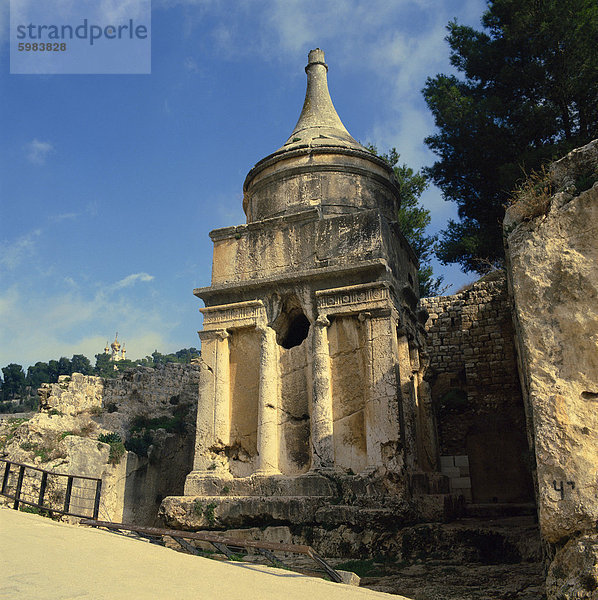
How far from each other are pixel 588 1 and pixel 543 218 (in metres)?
13.2

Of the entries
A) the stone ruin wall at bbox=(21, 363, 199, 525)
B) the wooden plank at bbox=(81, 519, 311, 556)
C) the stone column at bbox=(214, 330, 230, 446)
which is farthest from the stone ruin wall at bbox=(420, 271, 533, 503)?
the wooden plank at bbox=(81, 519, 311, 556)

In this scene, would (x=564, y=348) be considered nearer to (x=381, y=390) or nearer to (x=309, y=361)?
(x=381, y=390)

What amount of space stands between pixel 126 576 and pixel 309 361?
512 centimetres

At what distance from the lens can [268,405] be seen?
944cm

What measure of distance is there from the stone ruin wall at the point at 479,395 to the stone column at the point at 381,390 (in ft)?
16.7

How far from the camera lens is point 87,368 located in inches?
2938

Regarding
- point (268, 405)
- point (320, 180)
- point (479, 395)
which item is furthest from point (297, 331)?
point (479, 395)

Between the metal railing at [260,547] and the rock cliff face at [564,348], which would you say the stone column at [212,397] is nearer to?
the metal railing at [260,547]

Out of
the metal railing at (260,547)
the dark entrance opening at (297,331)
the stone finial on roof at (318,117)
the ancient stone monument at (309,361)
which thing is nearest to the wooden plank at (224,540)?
the metal railing at (260,547)

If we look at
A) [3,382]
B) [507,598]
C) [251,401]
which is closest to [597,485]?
[507,598]

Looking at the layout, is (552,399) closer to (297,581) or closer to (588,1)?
(297,581)

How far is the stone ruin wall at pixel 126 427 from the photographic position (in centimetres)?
1326

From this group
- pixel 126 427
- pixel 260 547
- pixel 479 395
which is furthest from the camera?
pixel 126 427

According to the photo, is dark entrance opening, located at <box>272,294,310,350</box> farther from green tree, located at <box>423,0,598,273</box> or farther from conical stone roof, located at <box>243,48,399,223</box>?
green tree, located at <box>423,0,598,273</box>
